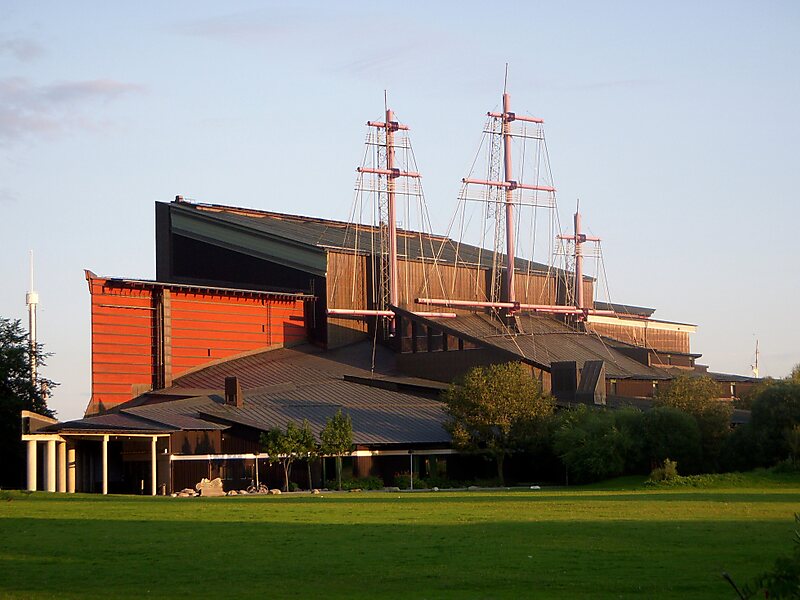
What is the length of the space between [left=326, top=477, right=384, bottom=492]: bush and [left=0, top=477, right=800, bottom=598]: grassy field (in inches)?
802

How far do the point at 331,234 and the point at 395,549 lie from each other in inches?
2885

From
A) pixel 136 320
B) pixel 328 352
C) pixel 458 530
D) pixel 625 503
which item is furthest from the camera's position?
pixel 328 352

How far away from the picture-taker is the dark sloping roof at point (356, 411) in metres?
64.6

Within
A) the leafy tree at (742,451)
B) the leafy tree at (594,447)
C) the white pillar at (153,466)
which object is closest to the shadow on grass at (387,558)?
the white pillar at (153,466)

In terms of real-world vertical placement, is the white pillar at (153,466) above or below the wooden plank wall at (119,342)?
below

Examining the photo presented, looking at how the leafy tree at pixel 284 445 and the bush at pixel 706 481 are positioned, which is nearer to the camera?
the bush at pixel 706 481

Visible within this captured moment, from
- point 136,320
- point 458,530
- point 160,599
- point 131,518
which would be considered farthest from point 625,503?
point 136,320

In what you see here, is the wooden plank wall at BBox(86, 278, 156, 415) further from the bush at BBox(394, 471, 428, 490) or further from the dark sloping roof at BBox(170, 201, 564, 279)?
the bush at BBox(394, 471, 428, 490)

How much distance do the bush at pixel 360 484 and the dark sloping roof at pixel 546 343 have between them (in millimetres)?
15546

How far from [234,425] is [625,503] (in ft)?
92.6

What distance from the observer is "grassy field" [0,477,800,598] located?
19.4m

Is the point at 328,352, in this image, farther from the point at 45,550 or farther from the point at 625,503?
the point at 45,550

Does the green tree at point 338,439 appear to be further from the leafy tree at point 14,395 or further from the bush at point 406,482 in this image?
the leafy tree at point 14,395

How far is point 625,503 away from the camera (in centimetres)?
3966
